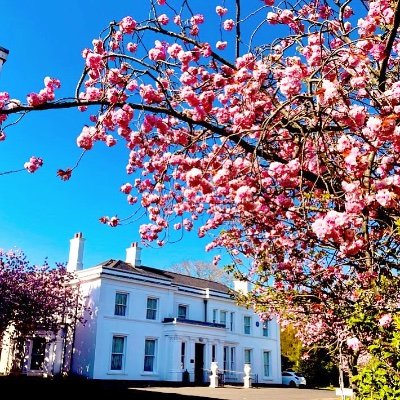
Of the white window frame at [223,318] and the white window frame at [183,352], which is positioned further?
the white window frame at [223,318]

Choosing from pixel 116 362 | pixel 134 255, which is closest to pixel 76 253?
pixel 134 255

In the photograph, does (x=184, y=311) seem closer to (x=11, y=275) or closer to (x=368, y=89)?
(x=11, y=275)

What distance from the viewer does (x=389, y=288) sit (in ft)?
18.8

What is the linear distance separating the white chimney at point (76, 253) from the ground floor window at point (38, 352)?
4504 millimetres

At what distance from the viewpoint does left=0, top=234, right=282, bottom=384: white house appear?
25469 millimetres

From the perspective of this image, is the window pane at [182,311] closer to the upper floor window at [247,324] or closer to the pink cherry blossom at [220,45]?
the upper floor window at [247,324]

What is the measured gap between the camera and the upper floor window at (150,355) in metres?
27.0

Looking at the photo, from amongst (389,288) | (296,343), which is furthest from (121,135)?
(296,343)

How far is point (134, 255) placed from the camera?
99.3ft

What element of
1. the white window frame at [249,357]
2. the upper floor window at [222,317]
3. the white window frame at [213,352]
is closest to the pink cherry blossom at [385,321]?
the white window frame at [213,352]

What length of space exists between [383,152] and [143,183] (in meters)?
4.53

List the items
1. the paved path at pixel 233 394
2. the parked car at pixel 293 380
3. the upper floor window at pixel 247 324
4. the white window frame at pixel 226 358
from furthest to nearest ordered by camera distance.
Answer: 1. the parked car at pixel 293 380
2. the upper floor window at pixel 247 324
3. the white window frame at pixel 226 358
4. the paved path at pixel 233 394

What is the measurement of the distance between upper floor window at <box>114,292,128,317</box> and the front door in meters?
5.98

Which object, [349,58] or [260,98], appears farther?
[260,98]
